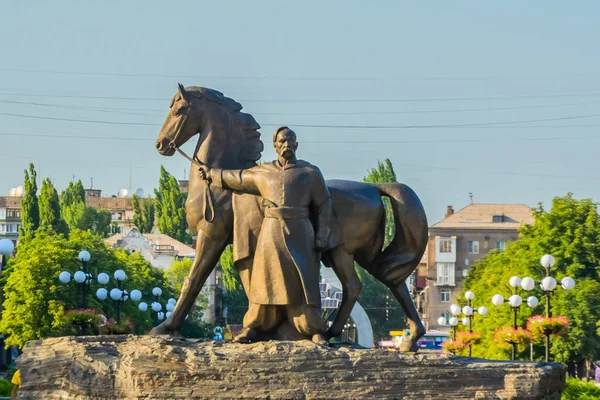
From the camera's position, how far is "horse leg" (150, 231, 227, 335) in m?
19.0

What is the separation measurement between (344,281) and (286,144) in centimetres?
180

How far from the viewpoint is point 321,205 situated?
60.9 ft

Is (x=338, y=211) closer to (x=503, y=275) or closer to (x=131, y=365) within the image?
(x=131, y=365)

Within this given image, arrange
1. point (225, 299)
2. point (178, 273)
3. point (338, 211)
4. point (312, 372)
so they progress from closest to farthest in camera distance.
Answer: point (312, 372) < point (338, 211) < point (178, 273) < point (225, 299)

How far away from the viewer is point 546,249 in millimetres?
56062

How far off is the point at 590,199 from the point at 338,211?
132ft

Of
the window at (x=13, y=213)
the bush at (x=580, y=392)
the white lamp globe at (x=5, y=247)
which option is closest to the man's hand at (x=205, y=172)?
the bush at (x=580, y=392)

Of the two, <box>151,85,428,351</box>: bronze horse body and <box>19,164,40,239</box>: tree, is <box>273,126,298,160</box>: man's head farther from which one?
<box>19,164,40,239</box>: tree

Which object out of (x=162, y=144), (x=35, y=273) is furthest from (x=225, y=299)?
(x=162, y=144)

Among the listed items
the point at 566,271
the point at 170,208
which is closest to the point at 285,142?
the point at 566,271

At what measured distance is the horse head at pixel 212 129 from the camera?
762 inches

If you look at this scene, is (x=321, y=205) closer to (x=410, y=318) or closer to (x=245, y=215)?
(x=245, y=215)

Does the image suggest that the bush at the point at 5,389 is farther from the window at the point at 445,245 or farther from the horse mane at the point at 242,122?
the window at the point at 445,245

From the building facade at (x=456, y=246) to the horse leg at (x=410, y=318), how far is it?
282ft
